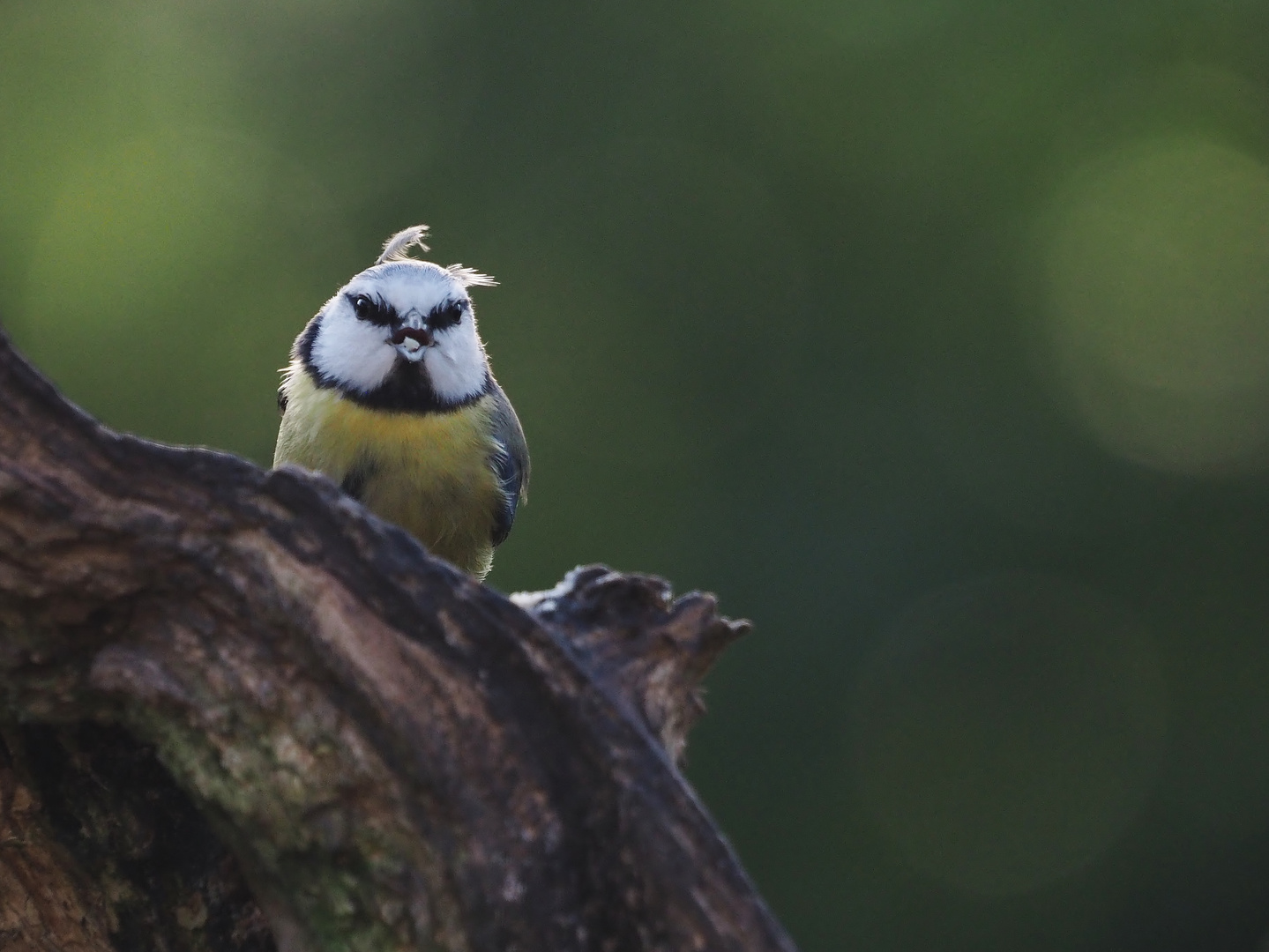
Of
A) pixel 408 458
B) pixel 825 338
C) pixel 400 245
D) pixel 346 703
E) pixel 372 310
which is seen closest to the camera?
pixel 346 703

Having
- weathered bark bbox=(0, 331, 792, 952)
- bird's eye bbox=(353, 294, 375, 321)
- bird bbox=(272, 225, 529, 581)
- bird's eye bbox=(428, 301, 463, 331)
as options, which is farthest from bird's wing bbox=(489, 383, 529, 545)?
weathered bark bbox=(0, 331, 792, 952)

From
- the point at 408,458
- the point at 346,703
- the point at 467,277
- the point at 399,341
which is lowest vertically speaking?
the point at 346,703

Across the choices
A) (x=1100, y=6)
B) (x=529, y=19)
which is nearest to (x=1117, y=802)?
(x=1100, y=6)

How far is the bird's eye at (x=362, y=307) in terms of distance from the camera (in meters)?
2.78

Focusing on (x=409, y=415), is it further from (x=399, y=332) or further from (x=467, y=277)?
(x=467, y=277)

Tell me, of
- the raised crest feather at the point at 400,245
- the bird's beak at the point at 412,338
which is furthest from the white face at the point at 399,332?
the raised crest feather at the point at 400,245

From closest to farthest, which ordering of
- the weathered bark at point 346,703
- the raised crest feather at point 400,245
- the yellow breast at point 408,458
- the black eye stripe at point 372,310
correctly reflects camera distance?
the weathered bark at point 346,703 → the yellow breast at point 408,458 → the black eye stripe at point 372,310 → the raised crest feather at point 400,245

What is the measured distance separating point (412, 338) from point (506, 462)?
0.28m

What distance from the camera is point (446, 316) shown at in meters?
2.82

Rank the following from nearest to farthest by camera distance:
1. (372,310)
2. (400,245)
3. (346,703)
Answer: (346,703) → (372,310) → (400,245)

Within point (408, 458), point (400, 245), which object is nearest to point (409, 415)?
point (408, 458)

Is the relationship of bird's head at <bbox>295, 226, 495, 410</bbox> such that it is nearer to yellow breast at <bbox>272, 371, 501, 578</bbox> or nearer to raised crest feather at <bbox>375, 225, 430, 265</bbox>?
yellow breast at <bbox>272, 371, 501, 578</bbox>

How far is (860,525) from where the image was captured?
18.1 feet

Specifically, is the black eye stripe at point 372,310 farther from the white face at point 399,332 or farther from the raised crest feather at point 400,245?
the raised crest feather at point 400,245
